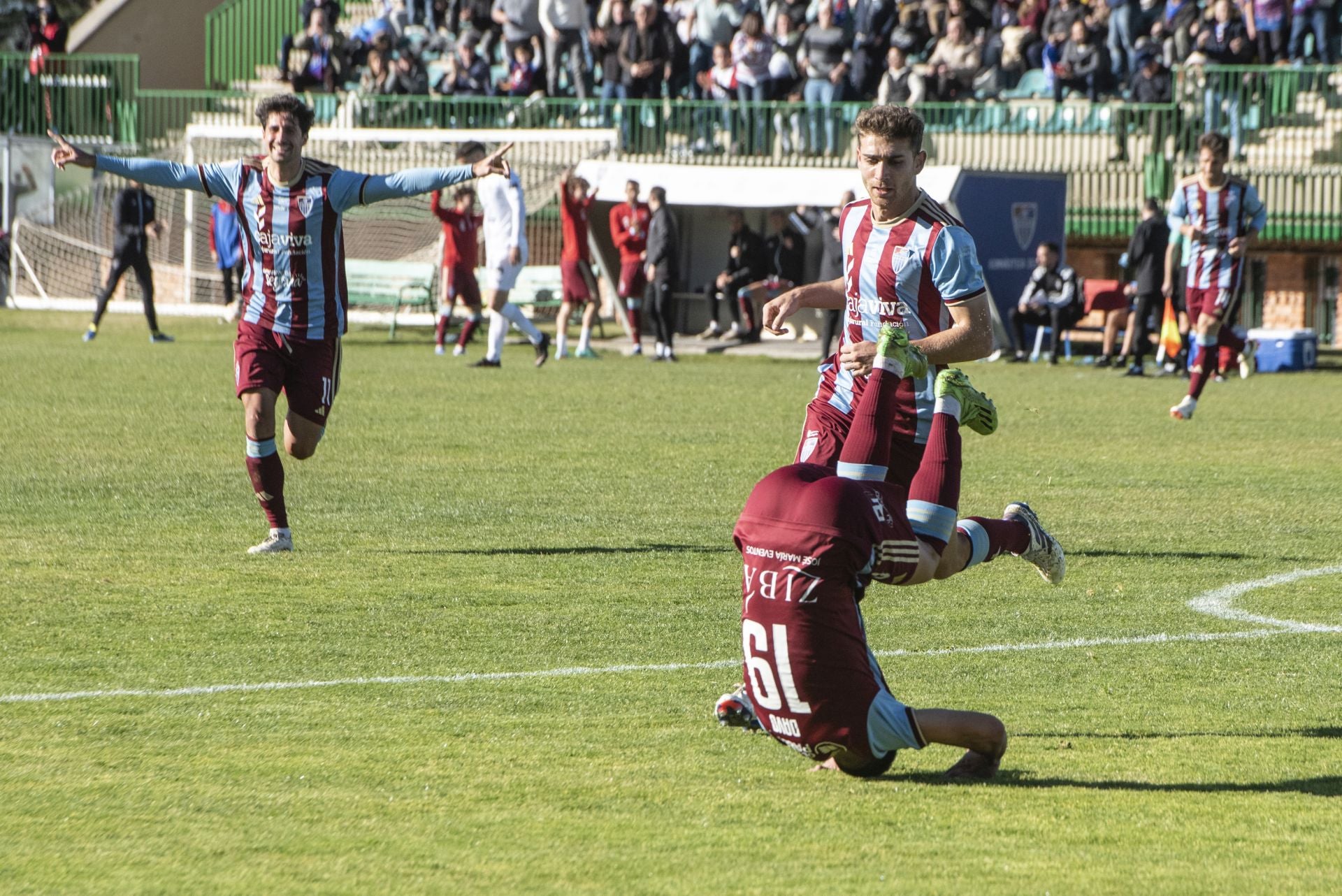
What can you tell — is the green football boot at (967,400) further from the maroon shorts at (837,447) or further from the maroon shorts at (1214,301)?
the maroon shorts at (1214,301)

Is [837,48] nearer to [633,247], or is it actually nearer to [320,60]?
[633,247]

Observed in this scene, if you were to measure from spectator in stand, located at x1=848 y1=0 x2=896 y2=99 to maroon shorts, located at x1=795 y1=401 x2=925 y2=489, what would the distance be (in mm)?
22122

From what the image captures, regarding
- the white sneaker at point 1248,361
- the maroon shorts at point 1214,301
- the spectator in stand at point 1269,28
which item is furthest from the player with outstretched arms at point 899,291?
the spectator in stand at point 1269,28

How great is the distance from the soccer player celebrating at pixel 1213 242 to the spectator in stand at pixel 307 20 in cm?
2185

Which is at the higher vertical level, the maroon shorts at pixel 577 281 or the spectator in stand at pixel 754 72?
the spectator in stand at pixel 754 72

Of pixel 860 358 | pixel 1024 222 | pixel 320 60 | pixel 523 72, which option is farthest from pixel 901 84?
pixel 860 358

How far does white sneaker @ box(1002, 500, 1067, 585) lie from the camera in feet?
20.2

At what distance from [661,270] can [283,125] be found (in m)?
14.5

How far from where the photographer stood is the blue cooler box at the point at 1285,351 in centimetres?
2175

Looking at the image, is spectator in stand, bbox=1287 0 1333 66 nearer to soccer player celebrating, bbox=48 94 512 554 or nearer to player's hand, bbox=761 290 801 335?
soccer player celebrating, bbox=48 94 512 554

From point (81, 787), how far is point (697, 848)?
66.0 inches

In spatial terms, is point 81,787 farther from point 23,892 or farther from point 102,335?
point 102,335

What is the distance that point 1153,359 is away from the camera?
945 inches

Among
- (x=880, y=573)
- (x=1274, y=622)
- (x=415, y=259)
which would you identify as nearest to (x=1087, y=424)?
(x=1274, y=622)
